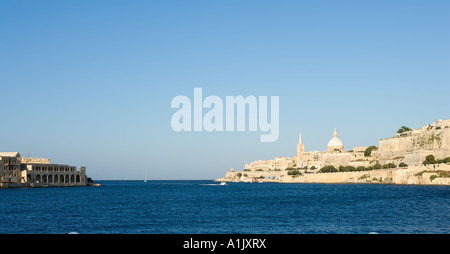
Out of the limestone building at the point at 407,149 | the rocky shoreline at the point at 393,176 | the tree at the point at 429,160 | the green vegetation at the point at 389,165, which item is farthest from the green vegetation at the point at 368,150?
the tree at the point at 429,160

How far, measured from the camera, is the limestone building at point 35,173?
9606 cm

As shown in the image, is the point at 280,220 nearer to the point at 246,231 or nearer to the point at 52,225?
the point at 246,231

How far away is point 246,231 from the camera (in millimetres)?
24203

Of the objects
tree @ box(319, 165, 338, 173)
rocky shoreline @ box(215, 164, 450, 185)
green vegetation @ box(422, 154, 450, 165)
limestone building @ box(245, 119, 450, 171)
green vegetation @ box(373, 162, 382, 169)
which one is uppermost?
limestone building @ box(245, 119, 450, 171)

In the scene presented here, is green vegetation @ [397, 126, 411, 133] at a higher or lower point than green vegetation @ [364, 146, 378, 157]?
higher

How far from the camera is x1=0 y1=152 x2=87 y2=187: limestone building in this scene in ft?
315

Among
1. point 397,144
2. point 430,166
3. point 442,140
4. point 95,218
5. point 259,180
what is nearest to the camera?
point 95,218

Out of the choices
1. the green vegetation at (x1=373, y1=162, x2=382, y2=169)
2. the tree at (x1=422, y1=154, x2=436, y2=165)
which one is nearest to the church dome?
the green vegetation at (x1=373, y1=162, x2=382, y2=169)

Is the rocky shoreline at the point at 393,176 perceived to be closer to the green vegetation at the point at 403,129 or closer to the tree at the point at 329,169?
the tree at the point at 329,169

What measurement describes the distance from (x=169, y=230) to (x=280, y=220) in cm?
786

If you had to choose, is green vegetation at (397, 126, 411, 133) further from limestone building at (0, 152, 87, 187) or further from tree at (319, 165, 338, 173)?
limestone building at (0, 152, 87, 187)

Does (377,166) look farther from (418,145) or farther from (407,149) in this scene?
(418,145)

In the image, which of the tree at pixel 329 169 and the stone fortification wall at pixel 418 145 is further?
the tree at pixel 329 169
